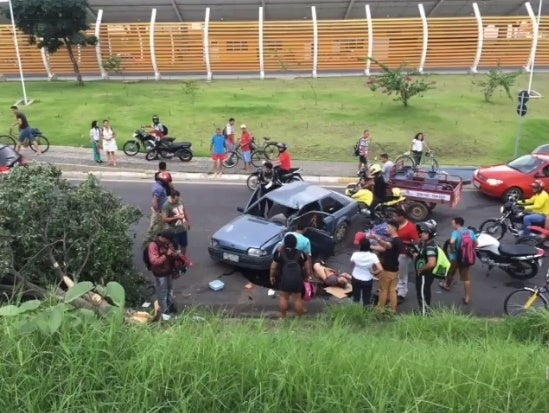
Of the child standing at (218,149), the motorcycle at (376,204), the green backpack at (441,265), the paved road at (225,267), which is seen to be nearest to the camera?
the green backpack at (441,265)

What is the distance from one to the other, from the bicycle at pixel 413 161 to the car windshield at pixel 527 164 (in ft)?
7.05

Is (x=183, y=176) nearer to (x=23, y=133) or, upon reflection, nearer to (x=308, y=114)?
(x=23, y=133)

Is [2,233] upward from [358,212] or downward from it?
upward

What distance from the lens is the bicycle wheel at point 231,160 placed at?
18.0 meters

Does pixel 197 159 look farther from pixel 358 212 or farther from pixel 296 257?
pixel 296 257

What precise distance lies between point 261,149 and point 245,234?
794 cm

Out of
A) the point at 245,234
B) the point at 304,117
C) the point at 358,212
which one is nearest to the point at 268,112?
the point at 304,117

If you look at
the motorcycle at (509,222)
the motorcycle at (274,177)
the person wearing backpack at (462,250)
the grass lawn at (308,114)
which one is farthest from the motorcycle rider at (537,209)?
the grass lawn at (308,114)

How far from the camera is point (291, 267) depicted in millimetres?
8477

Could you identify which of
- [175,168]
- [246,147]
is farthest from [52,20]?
[246,147]

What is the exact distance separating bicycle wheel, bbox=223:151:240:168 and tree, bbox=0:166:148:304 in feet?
29.7

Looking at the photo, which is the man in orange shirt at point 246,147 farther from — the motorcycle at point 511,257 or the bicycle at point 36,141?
the motorcycle at point 511,257

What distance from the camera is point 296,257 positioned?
856cm

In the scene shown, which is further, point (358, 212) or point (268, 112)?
point (268, 112)
